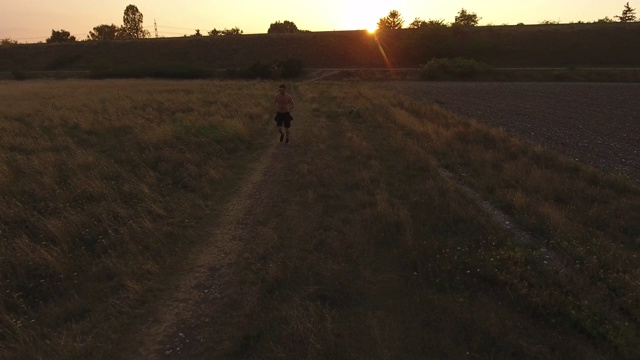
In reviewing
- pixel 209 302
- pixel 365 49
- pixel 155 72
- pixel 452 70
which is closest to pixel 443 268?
pixel 209 302

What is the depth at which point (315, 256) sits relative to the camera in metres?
5.91

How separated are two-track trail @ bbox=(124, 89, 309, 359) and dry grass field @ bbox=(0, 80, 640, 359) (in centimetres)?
2

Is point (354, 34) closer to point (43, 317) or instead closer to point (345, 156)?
point (345, 156)

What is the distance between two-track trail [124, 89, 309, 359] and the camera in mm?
4238

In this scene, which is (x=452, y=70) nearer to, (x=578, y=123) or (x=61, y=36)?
(x=578, y=123)

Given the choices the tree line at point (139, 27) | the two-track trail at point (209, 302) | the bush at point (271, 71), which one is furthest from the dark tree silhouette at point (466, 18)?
the two-track trail at point (209, 302)

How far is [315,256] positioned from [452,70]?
5901 cm

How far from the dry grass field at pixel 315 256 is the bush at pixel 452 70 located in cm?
5048

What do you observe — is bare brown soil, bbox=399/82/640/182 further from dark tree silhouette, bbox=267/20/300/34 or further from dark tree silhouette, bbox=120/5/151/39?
dark tree silhouette, bbox=120/5/151/39

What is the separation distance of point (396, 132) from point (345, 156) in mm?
3895

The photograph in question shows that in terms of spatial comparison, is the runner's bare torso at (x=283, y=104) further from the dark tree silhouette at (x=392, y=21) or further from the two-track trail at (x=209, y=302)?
the dark tree silhouette at (x=392, y=21)

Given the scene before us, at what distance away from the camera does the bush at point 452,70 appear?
5884 centimetres

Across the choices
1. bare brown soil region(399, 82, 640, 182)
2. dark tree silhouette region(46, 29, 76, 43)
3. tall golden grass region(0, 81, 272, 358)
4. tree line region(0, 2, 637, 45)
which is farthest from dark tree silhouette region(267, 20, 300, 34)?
tall golden grass region(0, 81, 272, 358)

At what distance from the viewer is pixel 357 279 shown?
5.36 m
